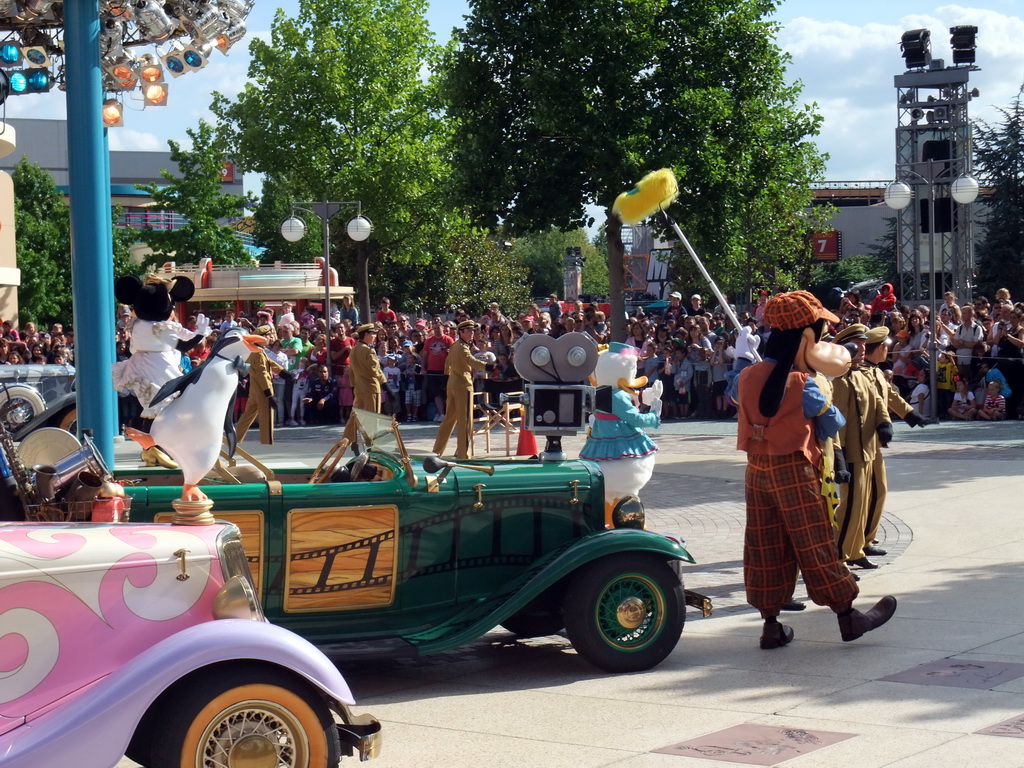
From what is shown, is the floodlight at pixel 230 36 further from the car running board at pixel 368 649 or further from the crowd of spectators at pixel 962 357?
the crowd of spectators at pixel 962 357

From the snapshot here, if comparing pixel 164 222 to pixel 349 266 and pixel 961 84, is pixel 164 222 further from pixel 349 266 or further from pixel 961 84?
pixel 961 84

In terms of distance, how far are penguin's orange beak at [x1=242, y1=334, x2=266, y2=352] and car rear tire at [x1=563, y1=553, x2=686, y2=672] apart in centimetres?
197

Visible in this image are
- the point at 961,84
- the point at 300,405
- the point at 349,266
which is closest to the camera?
the point at 300,405

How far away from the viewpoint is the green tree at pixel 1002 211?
35688 mm

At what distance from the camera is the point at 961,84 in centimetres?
2847

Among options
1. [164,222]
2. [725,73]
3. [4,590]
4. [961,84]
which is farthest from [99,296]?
[164,222]

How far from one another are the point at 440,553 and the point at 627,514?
42.5 inches

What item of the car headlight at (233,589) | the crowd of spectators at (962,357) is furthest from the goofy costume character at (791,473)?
the crowd of spectators at (962,357)

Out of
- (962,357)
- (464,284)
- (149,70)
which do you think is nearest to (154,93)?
(149,70)

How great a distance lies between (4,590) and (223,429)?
66.9 inches

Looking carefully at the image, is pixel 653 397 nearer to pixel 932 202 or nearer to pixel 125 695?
pixel 125 695

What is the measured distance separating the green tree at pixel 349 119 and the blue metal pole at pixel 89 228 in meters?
27.3

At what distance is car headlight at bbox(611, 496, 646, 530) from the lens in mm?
6762

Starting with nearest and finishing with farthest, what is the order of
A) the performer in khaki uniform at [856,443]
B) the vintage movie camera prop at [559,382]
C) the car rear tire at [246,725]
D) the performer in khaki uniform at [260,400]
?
1. the car rear tire at [246,725]
2. the vintage movie camera prop at [559,382]
3. the performer in khaki uniform at [856,443]
4. the performer in khaki uniform at [260,400]
